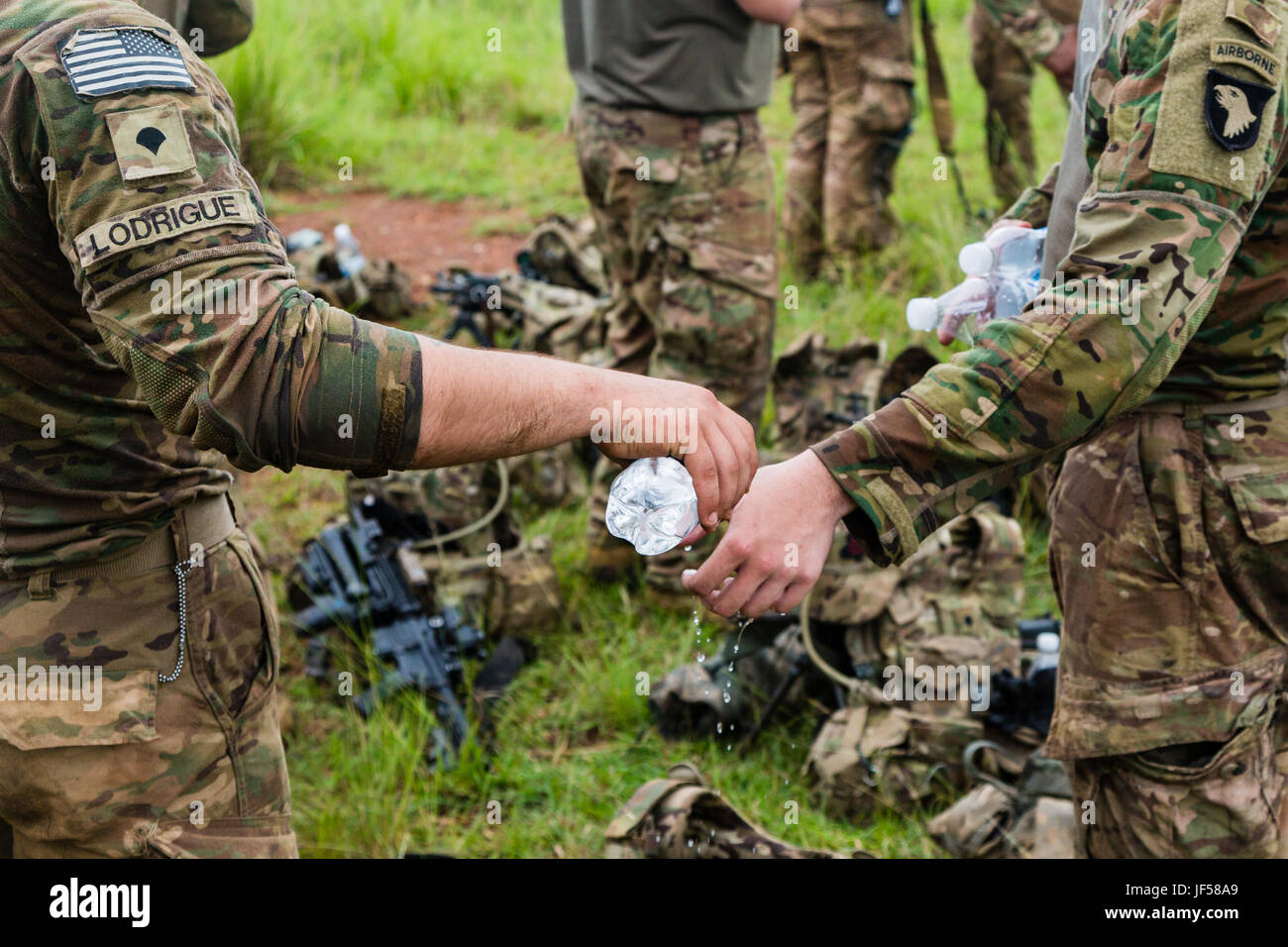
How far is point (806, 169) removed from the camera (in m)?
6.82

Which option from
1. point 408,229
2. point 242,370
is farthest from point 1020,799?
point 408,229

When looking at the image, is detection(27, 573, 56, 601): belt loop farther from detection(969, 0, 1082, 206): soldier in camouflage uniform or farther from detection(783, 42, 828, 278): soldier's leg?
detection(969, 0, 1082, 206): soldier in camouflage uniform

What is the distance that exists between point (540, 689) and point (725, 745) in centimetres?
71

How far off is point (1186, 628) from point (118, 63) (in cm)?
198

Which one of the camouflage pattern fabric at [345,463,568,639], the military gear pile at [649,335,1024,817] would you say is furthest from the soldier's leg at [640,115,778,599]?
the military gear pile at [649,335,1024,817]

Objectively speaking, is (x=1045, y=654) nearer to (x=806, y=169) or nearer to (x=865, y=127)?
(x=865, y=127)

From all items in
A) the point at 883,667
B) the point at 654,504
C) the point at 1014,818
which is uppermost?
the point at 654,504

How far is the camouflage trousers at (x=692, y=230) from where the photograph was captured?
3.97m

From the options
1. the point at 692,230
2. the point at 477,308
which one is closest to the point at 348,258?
the point at 477,308

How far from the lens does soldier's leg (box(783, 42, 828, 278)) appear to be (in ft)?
21.9

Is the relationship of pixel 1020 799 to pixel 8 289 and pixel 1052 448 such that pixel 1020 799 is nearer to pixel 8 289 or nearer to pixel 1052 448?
pixel 1052 448

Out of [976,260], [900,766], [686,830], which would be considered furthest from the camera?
[900,766]
